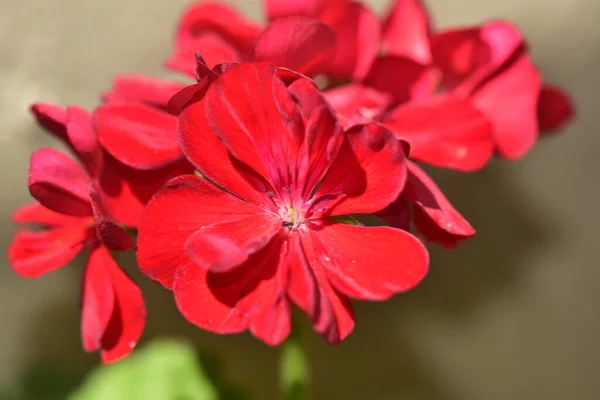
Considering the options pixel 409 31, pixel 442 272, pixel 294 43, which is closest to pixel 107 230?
pixel 294 43

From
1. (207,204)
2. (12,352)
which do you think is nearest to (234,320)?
(207,204)

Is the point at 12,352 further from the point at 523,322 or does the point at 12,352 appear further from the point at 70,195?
the point at 523,322

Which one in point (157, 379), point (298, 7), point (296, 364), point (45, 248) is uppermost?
point (298, 7)

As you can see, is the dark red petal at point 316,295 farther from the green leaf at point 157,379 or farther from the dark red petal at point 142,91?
the green leaf at point 157,379

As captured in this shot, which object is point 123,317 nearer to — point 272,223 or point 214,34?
point 272,223

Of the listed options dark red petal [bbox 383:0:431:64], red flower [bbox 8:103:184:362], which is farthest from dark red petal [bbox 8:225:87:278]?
dark red petal [bbox 383:0:431:64]
